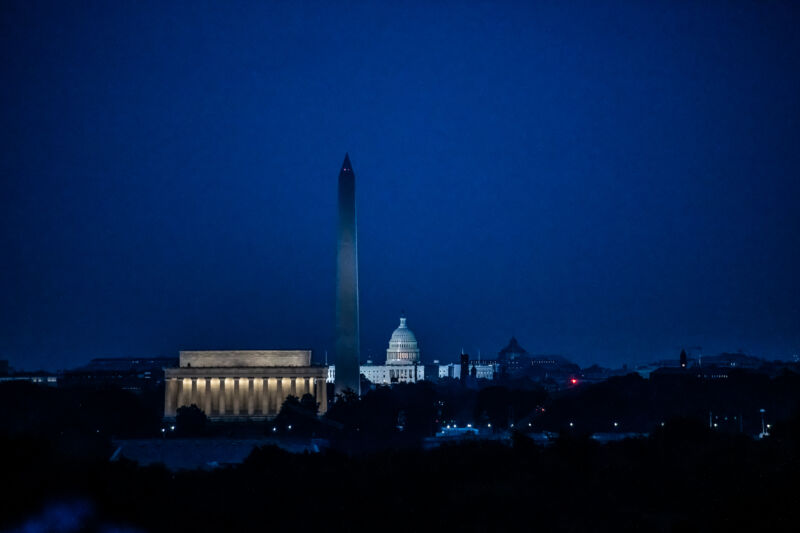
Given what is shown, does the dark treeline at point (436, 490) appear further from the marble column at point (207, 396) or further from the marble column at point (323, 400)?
the marble column at point (207, 396)

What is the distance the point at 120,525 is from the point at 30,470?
7040mm

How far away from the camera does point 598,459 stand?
6197cm

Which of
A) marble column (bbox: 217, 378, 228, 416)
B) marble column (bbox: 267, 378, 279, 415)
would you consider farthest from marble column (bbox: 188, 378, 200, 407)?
marble column (bbox: 267, 378, 279, 415)

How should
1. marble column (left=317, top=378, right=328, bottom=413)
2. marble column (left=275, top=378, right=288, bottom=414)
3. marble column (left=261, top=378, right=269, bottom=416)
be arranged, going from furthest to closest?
marble column (left=275, top=378, right=288, bottom=414)
marble column (left=317, top=378, right=328, bottom=413)
marble column (left=261, top=378, right=269, bottom=416)

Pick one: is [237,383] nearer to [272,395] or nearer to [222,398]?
[222,398]

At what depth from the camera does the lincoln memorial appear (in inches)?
5527

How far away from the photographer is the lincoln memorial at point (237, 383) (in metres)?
140

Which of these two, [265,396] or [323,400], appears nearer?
[265,396]

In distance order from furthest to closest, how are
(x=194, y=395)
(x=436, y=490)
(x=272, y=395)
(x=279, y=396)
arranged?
(x=272, y=395) → (x=279, y=396) → (x=194, y=395) → (x=436, y=490)

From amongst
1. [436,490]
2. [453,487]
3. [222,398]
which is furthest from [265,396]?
[436,490]

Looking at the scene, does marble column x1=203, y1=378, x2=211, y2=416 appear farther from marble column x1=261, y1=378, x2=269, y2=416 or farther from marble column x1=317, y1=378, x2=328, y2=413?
marble column x1=317, y1=378, x2=328, y2=413

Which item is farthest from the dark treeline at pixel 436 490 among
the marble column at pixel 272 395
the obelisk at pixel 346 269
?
the marble column at pixel 272 395

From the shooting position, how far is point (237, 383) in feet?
468

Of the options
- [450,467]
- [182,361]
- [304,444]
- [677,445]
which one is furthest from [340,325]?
[450,467]
